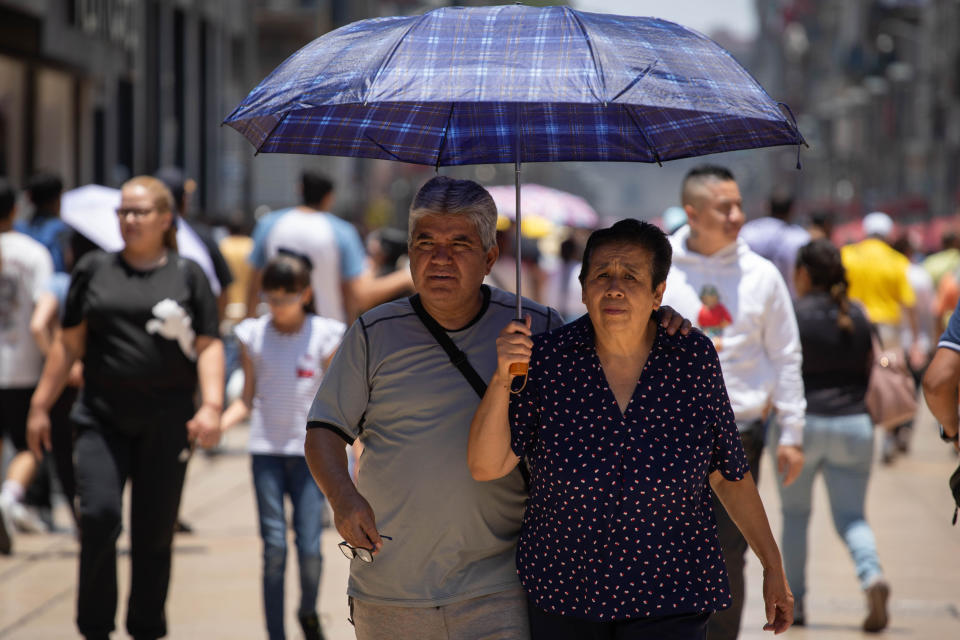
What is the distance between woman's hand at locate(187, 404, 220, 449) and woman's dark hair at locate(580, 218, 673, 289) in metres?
2.53

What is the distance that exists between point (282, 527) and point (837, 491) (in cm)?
288

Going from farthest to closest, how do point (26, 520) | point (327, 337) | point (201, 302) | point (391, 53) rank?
point (26, 520), point (327, 337), point (201, 302), point (391, 53)

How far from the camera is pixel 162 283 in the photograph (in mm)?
6086

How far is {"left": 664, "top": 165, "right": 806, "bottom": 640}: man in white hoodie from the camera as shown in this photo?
584 cm

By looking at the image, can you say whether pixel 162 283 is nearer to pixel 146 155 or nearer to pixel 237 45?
pixel 146 155

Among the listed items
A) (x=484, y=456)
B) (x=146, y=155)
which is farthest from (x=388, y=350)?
(x=146, y=155)

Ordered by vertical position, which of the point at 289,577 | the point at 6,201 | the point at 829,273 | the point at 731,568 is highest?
the point at 6,201

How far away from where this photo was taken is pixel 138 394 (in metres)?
5.99

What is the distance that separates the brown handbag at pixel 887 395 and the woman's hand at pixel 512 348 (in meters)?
4.14

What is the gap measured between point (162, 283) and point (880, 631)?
3.84 m

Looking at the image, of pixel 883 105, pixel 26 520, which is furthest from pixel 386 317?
pixel 883 105

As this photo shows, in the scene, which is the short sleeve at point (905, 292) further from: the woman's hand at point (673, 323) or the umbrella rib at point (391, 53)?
the umbrella rib at point (391, 53)

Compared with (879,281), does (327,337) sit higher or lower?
higher

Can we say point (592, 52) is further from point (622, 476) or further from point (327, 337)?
point (327, 337)
